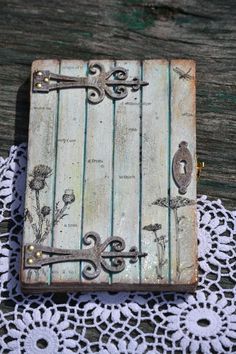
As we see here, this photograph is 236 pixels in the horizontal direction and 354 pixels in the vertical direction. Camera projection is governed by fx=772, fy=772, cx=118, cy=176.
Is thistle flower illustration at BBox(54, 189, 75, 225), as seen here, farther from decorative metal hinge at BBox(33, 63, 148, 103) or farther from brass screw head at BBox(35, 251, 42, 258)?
decorative metal hinge at BBox(33, 63, 148, 103)

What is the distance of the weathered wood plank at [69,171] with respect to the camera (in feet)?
3.73

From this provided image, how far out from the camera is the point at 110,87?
1.23m

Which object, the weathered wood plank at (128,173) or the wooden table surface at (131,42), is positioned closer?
the weathered wood plank at (128,173)

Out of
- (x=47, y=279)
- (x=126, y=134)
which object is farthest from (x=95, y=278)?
(x=126, y=134)

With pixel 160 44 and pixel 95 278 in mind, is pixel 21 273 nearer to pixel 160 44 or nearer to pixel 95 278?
pixel 95 278

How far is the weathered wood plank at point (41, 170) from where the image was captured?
1.14 m

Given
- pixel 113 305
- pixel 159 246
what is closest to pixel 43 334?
pixel 113 305

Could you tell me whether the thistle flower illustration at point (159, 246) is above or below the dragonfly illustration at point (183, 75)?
below

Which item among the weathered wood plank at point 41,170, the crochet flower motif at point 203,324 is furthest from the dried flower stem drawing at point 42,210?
the crochet flower motif at point 203,324

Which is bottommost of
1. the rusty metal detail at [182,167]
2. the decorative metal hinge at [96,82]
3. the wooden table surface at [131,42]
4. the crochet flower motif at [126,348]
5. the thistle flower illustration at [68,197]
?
the crochet flower motif at [126,348]

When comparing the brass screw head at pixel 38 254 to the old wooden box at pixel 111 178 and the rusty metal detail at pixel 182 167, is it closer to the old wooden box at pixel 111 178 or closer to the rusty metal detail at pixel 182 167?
the old wooden box at pixel 111 178

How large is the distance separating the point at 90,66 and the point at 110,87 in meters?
0.05

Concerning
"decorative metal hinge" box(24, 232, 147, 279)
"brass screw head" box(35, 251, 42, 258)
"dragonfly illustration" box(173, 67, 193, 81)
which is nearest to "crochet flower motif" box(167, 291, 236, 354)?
"decorative metal hinge" box(24, 232, 147, 279)

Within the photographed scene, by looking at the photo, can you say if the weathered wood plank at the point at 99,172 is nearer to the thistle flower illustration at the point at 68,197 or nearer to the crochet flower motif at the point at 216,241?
the thistle flower illustration at the point at 68,197
